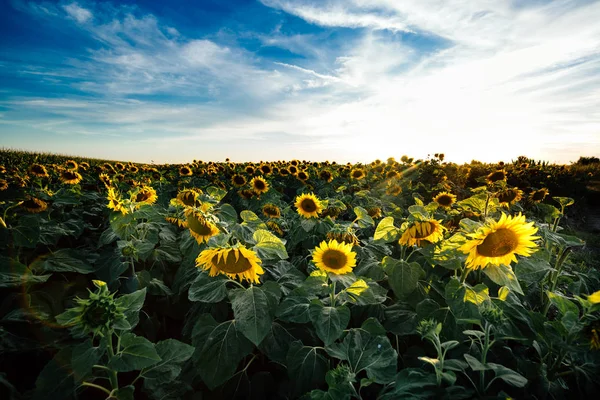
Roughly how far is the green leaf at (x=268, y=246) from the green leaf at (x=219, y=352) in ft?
1.64

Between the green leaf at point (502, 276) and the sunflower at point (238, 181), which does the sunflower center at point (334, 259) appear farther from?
the sunflower at point (238, 181)

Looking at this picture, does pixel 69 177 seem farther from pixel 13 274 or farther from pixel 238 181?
pixel 13 274

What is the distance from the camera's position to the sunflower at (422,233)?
7.69 ft

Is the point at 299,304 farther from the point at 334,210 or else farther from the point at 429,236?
the point at 334,210

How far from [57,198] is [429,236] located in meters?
3.99

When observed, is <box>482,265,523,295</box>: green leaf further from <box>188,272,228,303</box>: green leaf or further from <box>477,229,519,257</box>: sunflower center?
<box>188,272,228,303</box>: green leaf

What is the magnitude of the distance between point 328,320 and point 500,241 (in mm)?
1131

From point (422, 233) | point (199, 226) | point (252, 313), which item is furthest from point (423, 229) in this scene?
point (199, 226)

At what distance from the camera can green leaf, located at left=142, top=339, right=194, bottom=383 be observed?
5.40ft

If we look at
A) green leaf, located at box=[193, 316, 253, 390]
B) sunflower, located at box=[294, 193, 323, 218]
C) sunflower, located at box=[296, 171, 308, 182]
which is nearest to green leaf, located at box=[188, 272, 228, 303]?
green leaf, located at box=[193, 316, 253, 390]

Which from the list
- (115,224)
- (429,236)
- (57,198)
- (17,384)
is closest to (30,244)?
(115,224)

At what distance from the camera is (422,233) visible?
236 centimetres

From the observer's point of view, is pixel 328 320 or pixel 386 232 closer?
pixel 328 320

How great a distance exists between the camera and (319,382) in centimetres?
189
